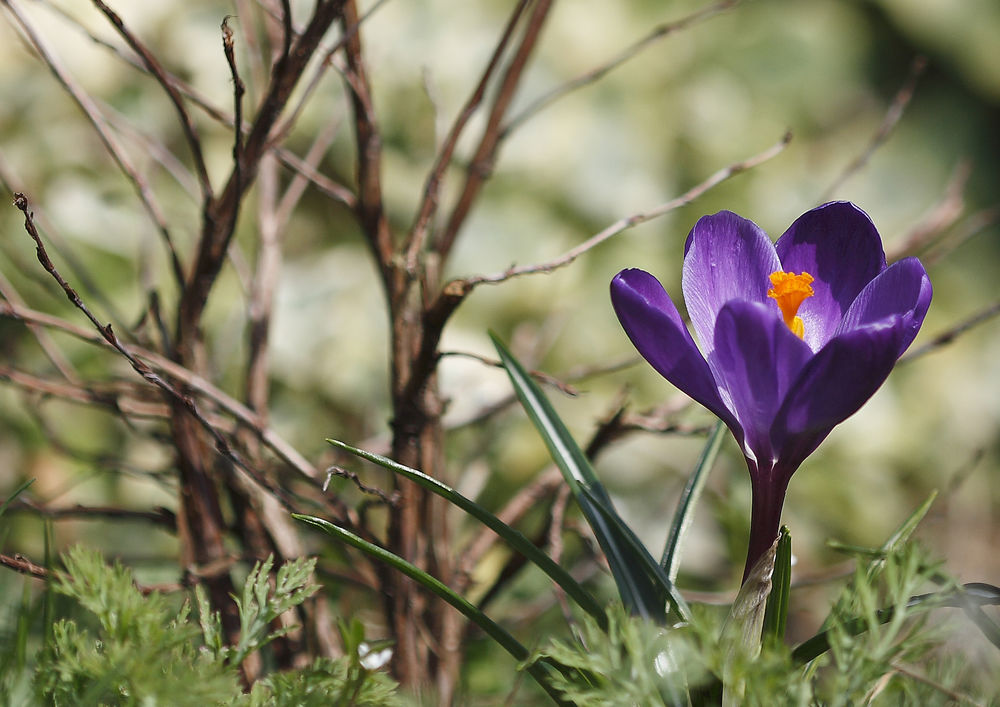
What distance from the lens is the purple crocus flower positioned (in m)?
0.35

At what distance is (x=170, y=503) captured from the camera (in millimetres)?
1112

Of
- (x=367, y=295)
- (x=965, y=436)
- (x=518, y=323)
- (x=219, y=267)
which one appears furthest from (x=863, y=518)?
(x=219, y=267)

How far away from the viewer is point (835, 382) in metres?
0.35

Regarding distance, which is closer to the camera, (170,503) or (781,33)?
(170,503)

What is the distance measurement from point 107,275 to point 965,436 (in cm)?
141

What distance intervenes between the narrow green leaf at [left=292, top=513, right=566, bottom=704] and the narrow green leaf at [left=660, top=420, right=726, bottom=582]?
0.27 feet

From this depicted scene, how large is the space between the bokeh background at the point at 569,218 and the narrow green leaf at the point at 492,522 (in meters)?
0.58

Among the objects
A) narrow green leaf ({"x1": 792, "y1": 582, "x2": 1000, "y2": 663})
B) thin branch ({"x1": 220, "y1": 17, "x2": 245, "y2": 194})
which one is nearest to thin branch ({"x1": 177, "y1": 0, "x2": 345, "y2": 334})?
thin branch ({"x1": 220, "y1": 17, "x2": 245, "y2": 194})

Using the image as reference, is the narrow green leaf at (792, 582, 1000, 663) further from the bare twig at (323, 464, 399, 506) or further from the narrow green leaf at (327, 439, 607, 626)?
the bare twig at (323, 464, 399, 506)

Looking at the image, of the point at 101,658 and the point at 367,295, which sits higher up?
the point at 367,295

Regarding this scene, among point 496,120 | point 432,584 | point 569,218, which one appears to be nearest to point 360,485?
point 432,584

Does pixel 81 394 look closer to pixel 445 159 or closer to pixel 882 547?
pixel 445 159

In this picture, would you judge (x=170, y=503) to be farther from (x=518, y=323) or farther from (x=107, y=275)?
(x=518, y=323)

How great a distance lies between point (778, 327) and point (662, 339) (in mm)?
47
